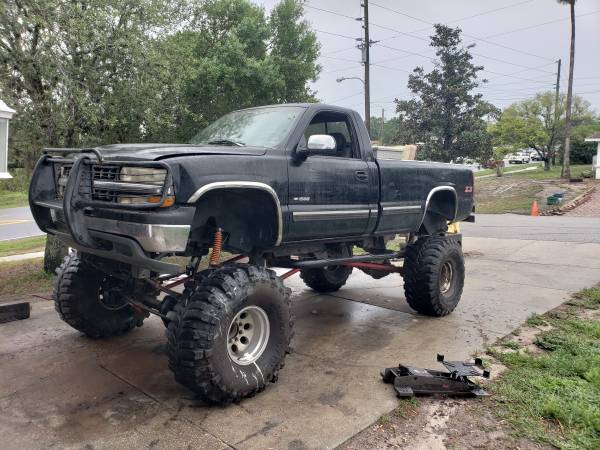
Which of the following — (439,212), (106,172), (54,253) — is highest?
(106,172)

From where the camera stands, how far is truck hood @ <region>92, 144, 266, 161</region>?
3.42 meters

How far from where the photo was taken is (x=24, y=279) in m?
7.43

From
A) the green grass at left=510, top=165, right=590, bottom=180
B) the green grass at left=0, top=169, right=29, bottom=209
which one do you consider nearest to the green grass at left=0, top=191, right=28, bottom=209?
the green grass at left=0, top=169, right=29, bottom=209

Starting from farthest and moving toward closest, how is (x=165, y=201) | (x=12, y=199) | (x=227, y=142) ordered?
1. (x=12, y=199)
2. (x=227, y=142)
3. (x=165, y=201)

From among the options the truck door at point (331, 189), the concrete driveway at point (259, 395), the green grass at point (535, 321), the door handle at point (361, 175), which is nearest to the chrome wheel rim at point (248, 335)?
the concrete driveway at point (259, 395)

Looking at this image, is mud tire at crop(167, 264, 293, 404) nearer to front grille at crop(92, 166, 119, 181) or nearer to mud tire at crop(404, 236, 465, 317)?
front grille at crop(92, 166, 119, 181)

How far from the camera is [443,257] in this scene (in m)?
5.74

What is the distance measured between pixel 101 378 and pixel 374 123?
9700 centimetres

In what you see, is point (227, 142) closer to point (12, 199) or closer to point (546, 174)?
point (12, 199)

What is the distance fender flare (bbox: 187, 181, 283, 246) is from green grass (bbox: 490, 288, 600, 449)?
206cm

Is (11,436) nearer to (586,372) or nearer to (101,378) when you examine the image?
(101,378)

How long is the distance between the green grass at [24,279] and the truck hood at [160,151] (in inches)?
162

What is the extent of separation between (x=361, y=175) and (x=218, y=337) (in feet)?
7.26

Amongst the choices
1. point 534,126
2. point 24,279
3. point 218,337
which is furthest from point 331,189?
point 534,126
